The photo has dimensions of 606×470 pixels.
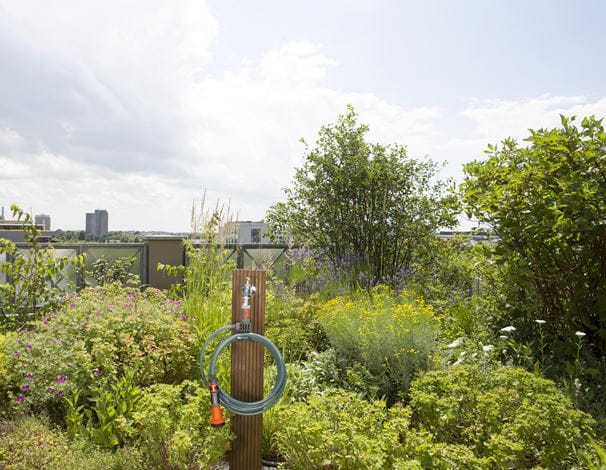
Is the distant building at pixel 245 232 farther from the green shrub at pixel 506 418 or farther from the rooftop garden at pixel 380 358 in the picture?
the green shrub at pixel 506 418

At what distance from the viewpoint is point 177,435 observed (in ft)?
7.41

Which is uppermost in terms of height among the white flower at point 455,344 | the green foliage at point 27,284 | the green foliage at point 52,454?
the green foliage at point 27,284

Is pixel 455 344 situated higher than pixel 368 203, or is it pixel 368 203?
pixel 368 203

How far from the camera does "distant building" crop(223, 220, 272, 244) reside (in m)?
5.61

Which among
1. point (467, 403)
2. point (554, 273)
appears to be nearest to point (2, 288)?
point (467, 403)

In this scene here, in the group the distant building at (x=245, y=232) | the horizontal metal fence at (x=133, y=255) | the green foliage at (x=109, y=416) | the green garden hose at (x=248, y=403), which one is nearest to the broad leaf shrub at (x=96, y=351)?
the green foliage at (x=109, y=416)

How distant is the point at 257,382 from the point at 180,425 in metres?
0.47

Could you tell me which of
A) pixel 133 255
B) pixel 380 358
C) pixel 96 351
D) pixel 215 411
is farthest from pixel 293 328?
pixel 133 255

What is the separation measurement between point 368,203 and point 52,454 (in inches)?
241

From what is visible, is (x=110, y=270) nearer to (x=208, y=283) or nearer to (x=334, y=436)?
(x=208, y=283)

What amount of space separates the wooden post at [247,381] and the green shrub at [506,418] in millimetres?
A: 916

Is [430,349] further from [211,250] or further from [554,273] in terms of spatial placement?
[211,250]

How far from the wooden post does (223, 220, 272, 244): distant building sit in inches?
115

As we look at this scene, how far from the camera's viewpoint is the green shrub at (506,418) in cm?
228
